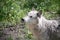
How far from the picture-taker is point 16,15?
288 inches

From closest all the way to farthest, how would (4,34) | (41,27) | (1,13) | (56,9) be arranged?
(41,27), (1,13), (4,34), (56,9)

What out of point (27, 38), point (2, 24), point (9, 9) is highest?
point (9, 9)

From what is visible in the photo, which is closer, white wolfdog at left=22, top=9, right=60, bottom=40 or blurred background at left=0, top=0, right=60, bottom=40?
white wolfdog at left=22, top=9, right=60, bottom=40

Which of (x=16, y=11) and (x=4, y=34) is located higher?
(x=16, y=11)

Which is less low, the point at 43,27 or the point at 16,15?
the point at 16,15

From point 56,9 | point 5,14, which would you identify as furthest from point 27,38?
point 56,9

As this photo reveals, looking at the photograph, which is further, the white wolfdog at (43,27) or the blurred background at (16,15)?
the blurred background at (16,15)

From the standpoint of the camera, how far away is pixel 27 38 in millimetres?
6809

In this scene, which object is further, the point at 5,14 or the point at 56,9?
the point at 56,9

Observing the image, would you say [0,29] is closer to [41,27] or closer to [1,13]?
[1,13]

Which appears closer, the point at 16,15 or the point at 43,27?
the point at 43,27

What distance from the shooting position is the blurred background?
21.9 feet

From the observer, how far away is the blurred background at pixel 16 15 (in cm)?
666

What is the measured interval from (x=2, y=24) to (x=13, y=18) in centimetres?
44
